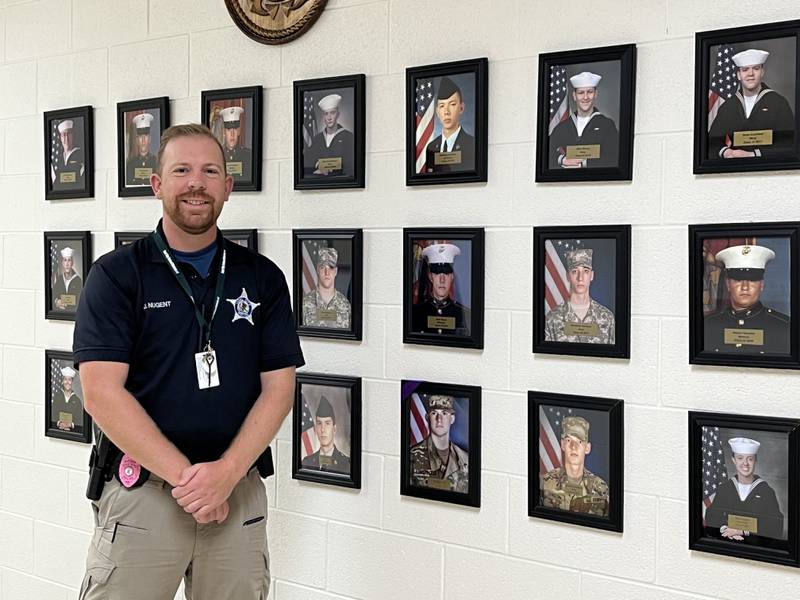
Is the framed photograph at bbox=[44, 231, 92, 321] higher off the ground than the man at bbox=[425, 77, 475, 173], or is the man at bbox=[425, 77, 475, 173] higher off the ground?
the man at bbox=[425, 77, 475, 173]

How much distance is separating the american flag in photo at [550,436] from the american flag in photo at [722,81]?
0.80 metres

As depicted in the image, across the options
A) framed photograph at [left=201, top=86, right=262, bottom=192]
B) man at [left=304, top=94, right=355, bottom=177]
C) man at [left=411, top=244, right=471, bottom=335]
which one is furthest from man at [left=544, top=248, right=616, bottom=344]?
framed photograph at [left=201, top=86, right=262, bottom=192]

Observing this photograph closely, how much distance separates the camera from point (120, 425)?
7.51 ft

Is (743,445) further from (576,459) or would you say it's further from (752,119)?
(752,119)

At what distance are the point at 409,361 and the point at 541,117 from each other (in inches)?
30.8

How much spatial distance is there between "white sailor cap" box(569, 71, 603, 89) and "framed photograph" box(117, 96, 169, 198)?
A: 149 centimetres

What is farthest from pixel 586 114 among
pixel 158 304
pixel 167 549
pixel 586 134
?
pixel 167 549

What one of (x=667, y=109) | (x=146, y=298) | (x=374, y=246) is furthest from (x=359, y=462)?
(x=667, y=109)

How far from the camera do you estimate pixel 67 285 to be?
3.42 m

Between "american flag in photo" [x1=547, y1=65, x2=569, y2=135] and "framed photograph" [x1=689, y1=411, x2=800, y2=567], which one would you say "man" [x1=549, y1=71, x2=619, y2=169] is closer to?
"american flag in photo" [x1=547, y1=65, x2=569, y2=135]

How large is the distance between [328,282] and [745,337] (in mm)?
1231

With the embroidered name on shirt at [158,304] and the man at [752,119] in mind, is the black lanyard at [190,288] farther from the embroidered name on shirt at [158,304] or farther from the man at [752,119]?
the man at [752,119]

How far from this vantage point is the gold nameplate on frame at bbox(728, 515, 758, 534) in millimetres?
2096

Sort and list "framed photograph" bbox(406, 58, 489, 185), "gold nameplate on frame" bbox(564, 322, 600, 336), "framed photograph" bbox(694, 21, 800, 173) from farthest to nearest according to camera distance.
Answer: "framed photograph" bbox(406, 58, 489, 185)
"gold nameplate on frame" bbox(564, 322, 600, 336)
"framed photograph" bbox(694, 21, 800, 173)
